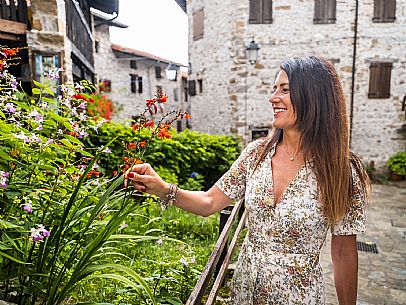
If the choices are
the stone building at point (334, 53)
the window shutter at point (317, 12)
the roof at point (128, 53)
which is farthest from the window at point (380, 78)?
the roof at point (128, 53)

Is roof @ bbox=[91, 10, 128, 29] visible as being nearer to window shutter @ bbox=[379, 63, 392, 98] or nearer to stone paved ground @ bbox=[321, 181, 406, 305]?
window shutter @ bbox=[379, 63, 392, 98]

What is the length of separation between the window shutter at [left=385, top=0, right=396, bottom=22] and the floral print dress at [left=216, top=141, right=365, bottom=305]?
1169cm

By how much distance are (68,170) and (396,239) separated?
17.8 feet

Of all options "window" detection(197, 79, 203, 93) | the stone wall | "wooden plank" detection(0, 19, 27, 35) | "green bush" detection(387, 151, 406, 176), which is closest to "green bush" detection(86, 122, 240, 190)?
"wooden plank" detection(0, 19, 27, 35)

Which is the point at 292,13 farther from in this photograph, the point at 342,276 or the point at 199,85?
the point at 342,276

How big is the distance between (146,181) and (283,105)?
0.65 m

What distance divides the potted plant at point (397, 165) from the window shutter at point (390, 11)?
430cm

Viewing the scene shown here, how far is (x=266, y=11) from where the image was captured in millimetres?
11031

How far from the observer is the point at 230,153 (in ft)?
22.6

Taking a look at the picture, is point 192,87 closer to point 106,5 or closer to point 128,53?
point 106,5

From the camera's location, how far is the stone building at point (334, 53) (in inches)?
429

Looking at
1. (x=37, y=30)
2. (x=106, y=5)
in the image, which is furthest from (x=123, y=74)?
(x=37, y=30)

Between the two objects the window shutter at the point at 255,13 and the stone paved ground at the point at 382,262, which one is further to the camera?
the window shutter at the point at 255,13

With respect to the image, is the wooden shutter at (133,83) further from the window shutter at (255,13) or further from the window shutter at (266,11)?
the window shutter at (266,11)
